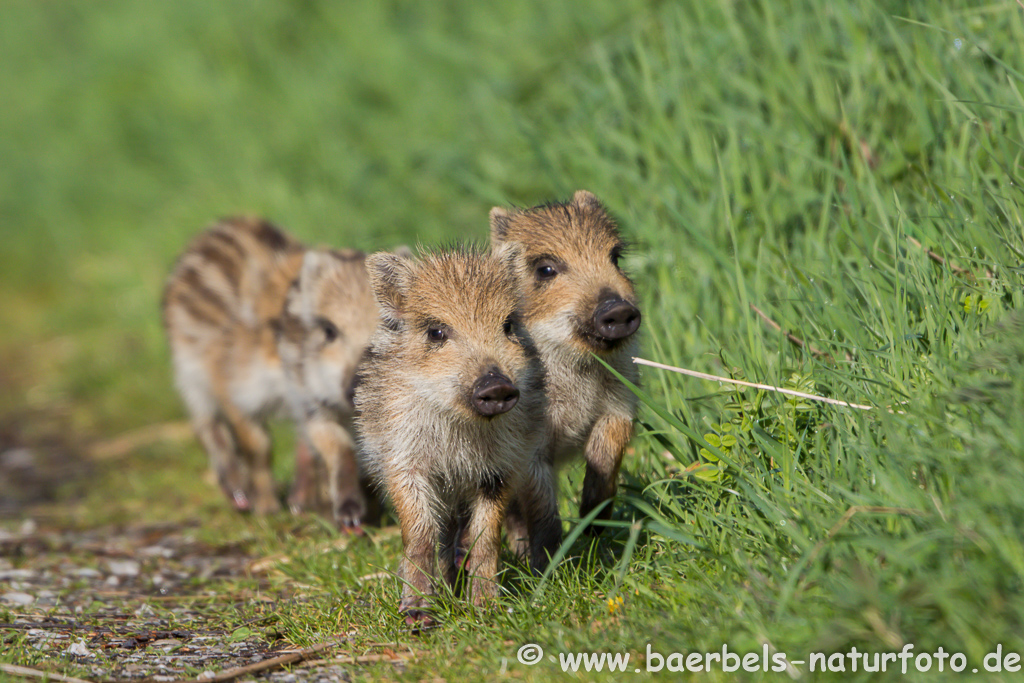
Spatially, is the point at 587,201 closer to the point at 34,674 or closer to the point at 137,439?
the point at 34,674

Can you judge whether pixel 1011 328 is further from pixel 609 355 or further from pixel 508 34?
pixel 508 34

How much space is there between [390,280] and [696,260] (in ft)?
6.16

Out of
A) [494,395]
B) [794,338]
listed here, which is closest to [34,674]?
[494,395]

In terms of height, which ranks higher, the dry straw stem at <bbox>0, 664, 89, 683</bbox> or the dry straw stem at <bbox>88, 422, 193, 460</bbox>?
the dry straw stem at <bbox>0, 664, 89, 683</bbox>

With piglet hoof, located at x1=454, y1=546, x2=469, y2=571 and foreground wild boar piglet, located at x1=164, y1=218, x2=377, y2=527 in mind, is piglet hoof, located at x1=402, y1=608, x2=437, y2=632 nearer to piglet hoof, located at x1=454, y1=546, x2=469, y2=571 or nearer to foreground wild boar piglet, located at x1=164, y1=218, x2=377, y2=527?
piglet hoof, located at x1=454, y1=546, x2=469, y2=571

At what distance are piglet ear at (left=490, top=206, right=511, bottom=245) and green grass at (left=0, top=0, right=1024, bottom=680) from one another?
2.55 ft

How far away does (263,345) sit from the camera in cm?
695

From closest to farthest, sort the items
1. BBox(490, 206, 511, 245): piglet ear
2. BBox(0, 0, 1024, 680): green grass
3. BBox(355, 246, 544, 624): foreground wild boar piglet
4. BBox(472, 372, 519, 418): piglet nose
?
BBox(0, 0, 1024, 680): green grass
BBox(472, 372, 519, 418): piglet nose
BBox(355, 246, 544, 624): foreground wild boar piglet
BBox(490, 206, 511, 245): piglet ear

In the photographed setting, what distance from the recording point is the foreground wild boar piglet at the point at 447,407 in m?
3.97

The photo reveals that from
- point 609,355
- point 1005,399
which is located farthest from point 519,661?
point 1005,399

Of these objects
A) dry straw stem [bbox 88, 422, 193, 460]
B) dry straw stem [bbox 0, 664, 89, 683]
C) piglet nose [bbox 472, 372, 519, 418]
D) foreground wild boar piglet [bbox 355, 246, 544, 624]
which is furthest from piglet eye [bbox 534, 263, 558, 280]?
dry straw stem [bbox 88, 422, 193, 460]

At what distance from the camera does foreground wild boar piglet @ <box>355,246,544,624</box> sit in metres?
3.97

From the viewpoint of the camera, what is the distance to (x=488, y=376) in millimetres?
3789

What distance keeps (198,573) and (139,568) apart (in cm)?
31
